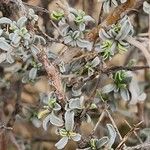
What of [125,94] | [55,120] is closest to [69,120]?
[55,120]

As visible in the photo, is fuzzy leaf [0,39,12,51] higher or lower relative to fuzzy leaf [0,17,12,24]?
lower

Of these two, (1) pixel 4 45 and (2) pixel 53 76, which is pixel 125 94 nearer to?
(2) pixel 53 76

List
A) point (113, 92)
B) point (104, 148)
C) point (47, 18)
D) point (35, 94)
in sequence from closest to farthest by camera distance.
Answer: point (104, 148)
point (113, 92)
point (47, 18)
point (35, 94)

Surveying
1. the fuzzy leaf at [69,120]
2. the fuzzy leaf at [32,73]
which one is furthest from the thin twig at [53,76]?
the fuzzy leaf at [32,73]

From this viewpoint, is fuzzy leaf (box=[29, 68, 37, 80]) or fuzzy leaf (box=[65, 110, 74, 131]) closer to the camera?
fuzzy leaf (box=[65, 110, 74, 131])

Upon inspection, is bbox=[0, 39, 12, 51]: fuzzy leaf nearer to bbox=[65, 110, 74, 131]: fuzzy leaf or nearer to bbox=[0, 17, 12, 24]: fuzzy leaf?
bbox=[0, 17, 12, 24]: fuzzy leaf

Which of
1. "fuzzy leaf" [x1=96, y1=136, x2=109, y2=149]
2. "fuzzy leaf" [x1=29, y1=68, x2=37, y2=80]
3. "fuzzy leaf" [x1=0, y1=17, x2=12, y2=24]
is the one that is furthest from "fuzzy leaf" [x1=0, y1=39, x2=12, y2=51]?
"fuzzy leaf" [x1=96, y1=136, x2=109, y2=149]

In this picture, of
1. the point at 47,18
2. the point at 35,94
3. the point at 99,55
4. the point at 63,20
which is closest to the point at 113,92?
the point at 99,55

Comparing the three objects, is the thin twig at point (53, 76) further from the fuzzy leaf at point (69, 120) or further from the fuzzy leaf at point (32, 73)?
the fuzzy leaf at point (32, 73)

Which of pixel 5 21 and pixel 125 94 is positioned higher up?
pixel 5 21

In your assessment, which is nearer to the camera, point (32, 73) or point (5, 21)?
point (5, 21)

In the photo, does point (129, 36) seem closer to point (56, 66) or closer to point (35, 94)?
point (56, 66)
